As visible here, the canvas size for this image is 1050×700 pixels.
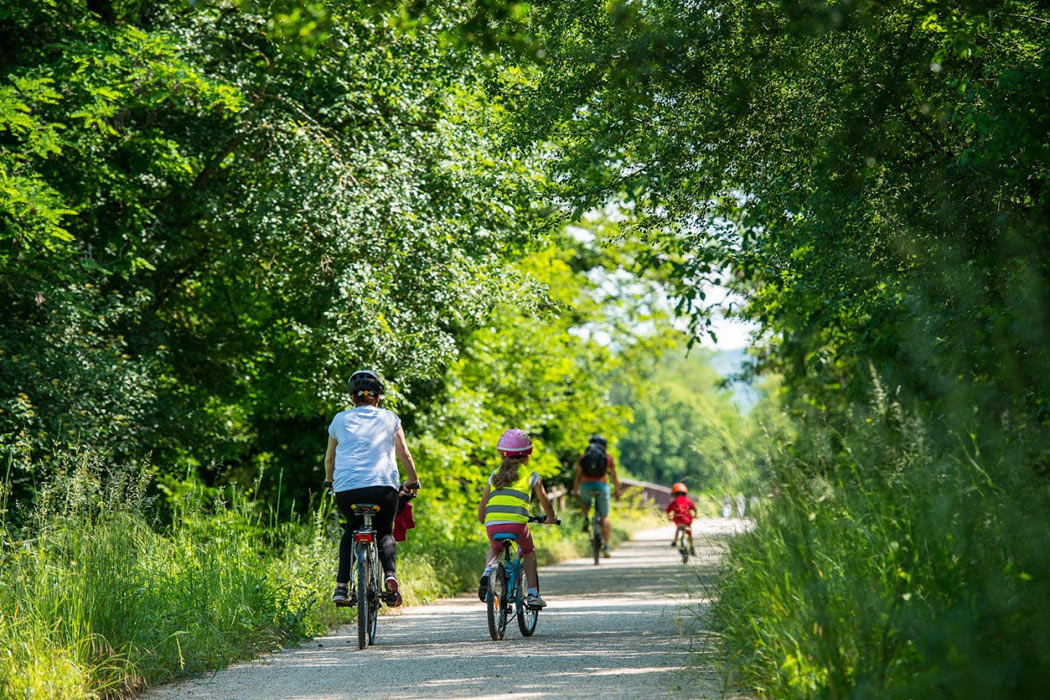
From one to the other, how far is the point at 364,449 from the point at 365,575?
0.93 m

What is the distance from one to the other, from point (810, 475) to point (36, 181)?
9559mm

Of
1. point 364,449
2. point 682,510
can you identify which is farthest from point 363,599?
point 682,510

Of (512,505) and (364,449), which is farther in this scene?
(512,505)

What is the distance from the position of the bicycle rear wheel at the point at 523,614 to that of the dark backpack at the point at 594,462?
1043 centimetres

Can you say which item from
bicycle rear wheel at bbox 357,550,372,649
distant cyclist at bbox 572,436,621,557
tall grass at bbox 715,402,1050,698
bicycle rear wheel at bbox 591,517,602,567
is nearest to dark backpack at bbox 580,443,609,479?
distant cyclist at bbox 572,436,621,557

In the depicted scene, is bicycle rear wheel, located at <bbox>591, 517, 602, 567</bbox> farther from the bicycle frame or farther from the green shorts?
the bicycle frame

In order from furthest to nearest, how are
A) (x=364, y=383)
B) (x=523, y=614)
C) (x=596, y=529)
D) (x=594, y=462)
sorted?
(x=596, y=529), (x=594, y=462), (x=523, y=614), (x=364, y=383)

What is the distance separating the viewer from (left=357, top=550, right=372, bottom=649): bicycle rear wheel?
8.88 m

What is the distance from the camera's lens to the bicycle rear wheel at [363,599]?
8.88 meters

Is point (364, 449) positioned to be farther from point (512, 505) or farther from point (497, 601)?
point (497, 601)

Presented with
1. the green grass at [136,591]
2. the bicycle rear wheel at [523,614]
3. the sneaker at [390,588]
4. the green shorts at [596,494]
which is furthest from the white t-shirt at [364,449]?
the green shorts at [596,494]

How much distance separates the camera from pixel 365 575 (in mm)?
8977

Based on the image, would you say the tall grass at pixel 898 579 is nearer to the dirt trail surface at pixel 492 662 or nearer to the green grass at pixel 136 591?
the dirt trail surface at pixel 492 662

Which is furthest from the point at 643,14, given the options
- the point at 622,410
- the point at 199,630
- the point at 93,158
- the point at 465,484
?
the point at 622,410
